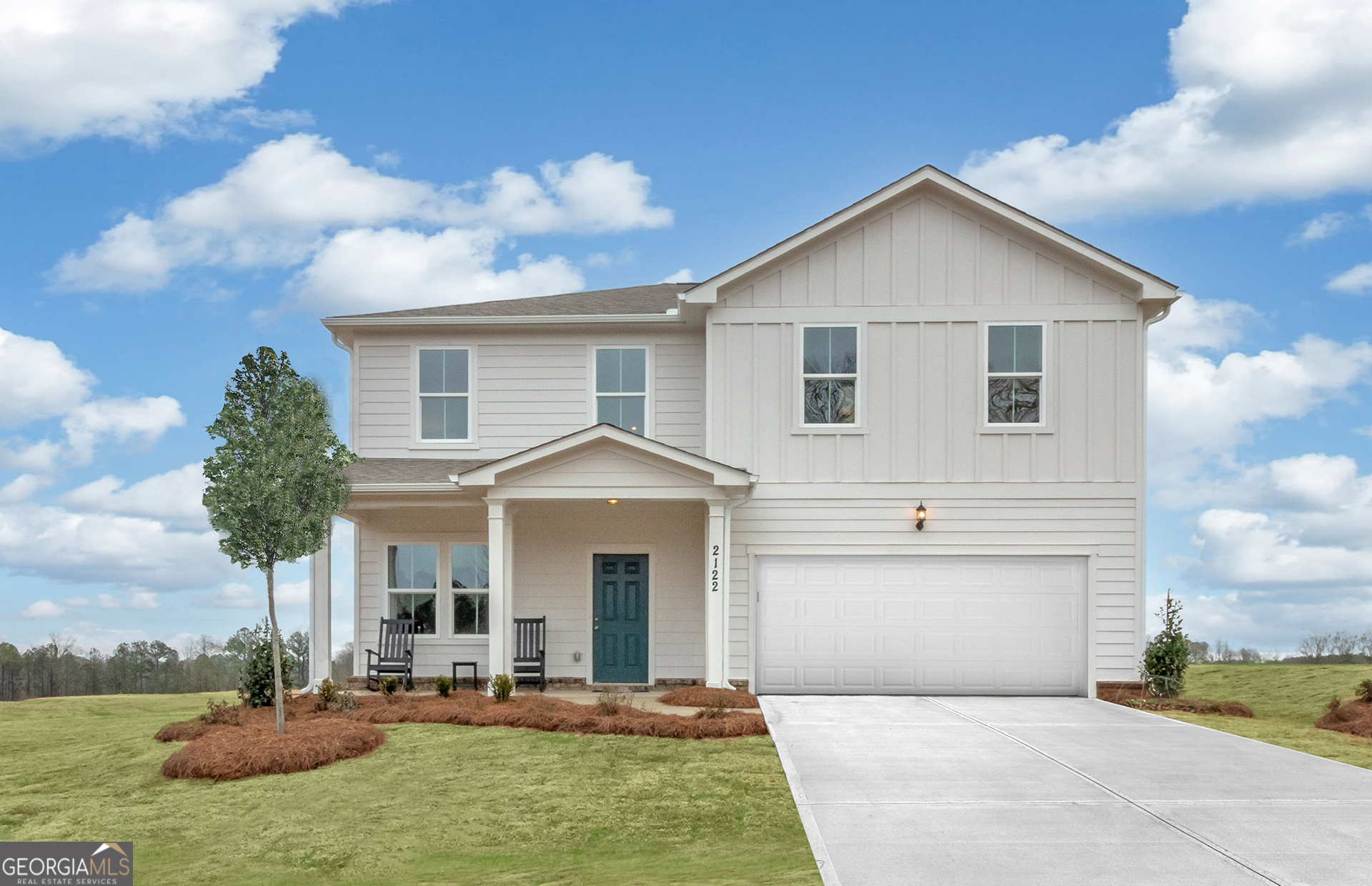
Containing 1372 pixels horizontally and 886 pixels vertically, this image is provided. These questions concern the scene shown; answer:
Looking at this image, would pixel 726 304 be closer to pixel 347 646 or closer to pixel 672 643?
Result: pixel 672 643

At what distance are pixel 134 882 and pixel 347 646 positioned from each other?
10497mm

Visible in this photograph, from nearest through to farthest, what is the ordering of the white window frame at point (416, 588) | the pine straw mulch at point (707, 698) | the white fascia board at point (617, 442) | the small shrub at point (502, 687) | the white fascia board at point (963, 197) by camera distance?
the pine straw mulch at point (707, 698) → the small shrub at point (502, 687) → the white fascia board at point (617, 442) → the white fascia board at point (963, 197) → the white window frame at point (416, 588)

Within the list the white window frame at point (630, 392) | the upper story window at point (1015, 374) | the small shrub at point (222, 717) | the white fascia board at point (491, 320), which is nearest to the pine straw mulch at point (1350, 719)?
the upper story window at point (1015, 374)

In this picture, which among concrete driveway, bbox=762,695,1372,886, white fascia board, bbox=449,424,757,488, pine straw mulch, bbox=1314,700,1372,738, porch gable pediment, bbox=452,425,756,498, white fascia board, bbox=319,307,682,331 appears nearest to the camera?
concrete driveway, bbox=762,695,1372,886

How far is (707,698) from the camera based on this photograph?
531 inches

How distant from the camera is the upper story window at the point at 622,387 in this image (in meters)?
16.4

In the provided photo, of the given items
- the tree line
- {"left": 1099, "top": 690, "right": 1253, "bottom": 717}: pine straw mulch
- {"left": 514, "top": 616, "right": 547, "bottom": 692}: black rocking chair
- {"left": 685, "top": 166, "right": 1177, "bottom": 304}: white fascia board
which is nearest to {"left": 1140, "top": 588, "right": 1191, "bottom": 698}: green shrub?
{"left": 1099, "top": 690, "right": 1253, "bottom": 717}: pine straw mulch

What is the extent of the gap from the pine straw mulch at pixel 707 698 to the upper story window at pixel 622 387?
171 inches

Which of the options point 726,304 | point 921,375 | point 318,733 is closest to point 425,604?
point 318,733

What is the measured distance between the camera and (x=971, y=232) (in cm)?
1517

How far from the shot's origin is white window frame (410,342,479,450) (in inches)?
648

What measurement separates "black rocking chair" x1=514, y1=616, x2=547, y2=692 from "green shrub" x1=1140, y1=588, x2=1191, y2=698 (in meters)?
8.65

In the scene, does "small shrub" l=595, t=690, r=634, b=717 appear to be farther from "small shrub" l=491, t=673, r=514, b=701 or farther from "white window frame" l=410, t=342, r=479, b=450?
"white window frame" l=410, t=342, r=479, b=450

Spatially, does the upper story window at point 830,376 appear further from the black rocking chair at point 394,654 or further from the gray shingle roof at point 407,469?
the black rocking chair at point 394,654
